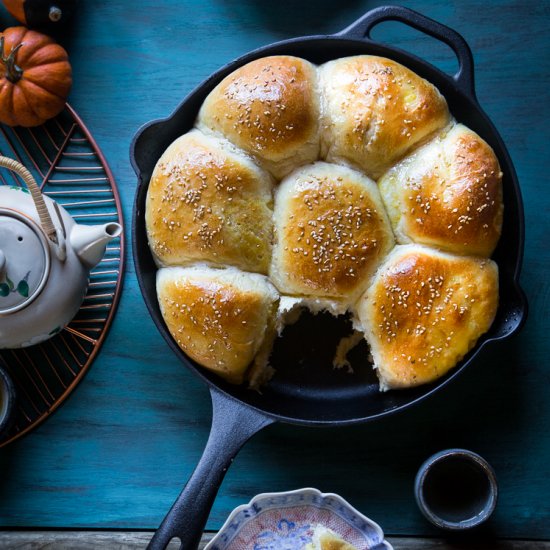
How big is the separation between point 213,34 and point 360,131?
64 centimetres


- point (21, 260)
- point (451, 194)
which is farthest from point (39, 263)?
point (451, 194)

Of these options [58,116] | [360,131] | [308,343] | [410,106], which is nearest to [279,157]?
[360,131]

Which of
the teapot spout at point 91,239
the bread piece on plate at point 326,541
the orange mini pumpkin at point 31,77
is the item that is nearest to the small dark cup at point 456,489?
the bread piece on plate at point 326,541

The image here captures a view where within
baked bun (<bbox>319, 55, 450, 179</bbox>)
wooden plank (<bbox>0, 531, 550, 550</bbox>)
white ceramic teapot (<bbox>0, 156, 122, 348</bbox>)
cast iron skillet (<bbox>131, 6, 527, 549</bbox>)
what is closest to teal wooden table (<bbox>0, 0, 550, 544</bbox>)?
wooden plank (<bbox>0, 531, 550, 550</bbox>)

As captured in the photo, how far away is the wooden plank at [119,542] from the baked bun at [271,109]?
110cm

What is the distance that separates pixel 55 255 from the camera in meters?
1.74

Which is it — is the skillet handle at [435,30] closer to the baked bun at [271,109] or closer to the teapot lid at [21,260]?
the baked bun at [271,109]

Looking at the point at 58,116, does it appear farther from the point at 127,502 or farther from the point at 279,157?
the point at 127,502

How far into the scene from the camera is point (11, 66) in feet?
6.11

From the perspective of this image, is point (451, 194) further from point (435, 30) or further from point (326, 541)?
point (326, 541)

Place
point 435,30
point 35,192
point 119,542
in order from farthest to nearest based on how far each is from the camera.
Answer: point 119,542 → point 435,30 → point 35,192

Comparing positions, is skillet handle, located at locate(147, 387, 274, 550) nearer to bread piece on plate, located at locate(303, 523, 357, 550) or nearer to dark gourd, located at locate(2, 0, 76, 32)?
bread piece on plate, located at locate(303, 523, 357, 550)

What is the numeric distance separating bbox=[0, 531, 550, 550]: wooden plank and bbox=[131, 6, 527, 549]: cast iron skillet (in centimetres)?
40

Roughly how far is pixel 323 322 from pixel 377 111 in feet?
1.99
